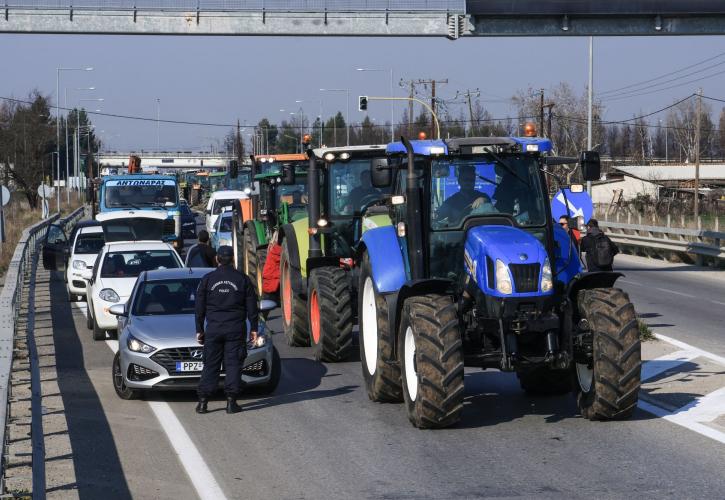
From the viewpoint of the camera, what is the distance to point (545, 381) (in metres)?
12.8

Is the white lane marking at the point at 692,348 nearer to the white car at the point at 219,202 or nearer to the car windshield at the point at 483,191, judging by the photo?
the car windshield at the point at 483,191

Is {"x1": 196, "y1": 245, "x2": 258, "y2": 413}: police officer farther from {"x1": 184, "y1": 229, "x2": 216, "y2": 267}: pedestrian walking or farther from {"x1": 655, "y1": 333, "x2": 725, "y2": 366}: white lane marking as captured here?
{"x1": 184, "y1": 229, "x2": 216, "y2": 267}: pedestrian walking

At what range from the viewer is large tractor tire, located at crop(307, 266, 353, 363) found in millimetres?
15562

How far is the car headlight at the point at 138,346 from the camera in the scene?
13130 mm

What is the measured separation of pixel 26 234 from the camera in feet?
94.5

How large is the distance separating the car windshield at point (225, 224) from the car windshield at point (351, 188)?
804 inches

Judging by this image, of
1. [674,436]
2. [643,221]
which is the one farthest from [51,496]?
[643,221]

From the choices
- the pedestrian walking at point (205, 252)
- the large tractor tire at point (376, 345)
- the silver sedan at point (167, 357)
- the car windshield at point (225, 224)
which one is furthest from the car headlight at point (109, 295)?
the car windshield at point (225, 224)

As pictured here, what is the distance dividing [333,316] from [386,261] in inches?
128

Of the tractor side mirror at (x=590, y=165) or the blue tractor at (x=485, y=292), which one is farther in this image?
Answer: the tractor side mirror at (x=590, y=165)

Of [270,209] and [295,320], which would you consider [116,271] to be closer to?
[295,320]

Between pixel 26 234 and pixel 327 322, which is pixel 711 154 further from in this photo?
pixel 327 322

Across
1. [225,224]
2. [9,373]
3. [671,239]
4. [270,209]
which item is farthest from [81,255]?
[671,239]

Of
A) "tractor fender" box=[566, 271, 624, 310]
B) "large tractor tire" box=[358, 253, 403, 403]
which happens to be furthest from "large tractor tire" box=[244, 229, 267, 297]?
"tractor fender" box=[566, 271, 624, 310]
